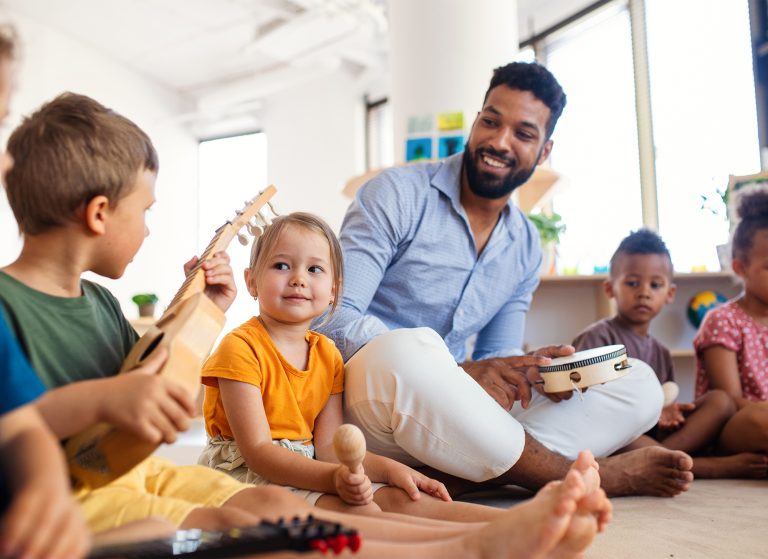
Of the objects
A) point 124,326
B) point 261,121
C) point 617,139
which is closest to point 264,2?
point 261,121

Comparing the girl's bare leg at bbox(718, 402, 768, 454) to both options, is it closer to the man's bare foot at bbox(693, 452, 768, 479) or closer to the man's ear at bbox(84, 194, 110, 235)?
the man's bare foot at bbox(693, 452, 768, 479)

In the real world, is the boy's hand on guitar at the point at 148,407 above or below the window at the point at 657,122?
below

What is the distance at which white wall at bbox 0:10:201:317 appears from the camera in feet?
21.9

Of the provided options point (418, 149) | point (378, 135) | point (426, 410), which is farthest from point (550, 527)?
point (378, 135)

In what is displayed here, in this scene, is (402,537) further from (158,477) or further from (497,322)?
(497,322)

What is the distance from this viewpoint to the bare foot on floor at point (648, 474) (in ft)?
5.71

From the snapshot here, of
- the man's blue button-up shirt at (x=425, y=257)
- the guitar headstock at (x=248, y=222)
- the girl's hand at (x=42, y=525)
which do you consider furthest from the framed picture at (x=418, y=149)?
the girl's hand at (x=42, y=525)

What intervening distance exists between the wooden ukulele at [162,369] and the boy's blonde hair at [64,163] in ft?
0.62

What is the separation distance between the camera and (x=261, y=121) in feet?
26.5

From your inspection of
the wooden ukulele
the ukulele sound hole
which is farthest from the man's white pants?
the ukulele sound hole

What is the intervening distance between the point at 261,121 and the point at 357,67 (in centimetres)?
132

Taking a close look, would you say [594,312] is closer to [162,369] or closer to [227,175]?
[162,369]

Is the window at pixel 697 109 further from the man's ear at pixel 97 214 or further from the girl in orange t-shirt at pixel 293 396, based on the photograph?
the man's ear at pixel 97 214

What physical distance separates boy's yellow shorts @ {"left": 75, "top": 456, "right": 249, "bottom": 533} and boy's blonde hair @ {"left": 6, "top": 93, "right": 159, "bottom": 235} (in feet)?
1.20
